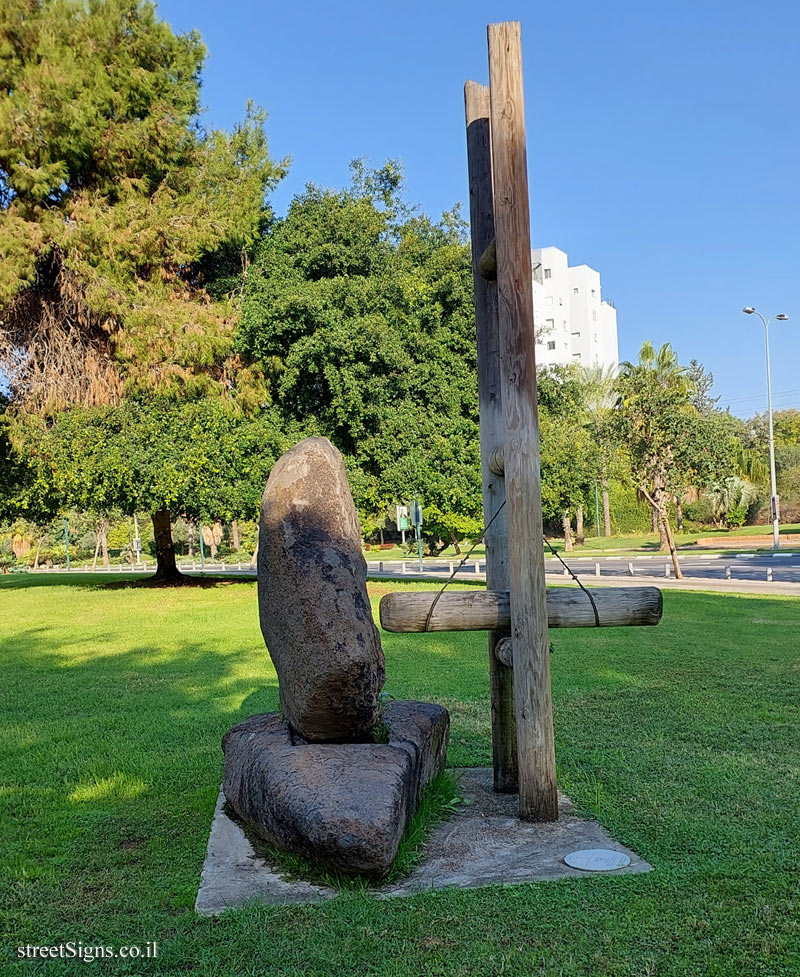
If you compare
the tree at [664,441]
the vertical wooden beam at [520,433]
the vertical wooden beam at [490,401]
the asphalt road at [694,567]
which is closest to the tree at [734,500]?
the asphalt road at [694,567]

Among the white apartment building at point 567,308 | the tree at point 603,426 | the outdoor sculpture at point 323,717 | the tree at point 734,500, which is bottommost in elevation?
the outdoor sculpture at point 323,717

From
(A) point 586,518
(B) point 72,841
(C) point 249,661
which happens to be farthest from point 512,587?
(A) point 586,518

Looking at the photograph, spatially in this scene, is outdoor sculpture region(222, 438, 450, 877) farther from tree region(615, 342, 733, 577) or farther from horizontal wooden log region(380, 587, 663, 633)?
tree region(615, 342, 733, 577)

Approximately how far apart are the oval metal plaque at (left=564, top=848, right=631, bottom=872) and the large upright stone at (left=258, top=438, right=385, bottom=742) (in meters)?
1.27

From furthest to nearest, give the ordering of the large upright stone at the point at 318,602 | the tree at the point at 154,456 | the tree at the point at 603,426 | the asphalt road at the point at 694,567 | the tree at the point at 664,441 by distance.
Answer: the asphalt road at the point at 694,567, the tree at the point at 603,426, the tree at the point at 664,441, the tree at the point at 154,456, the large upright stone at the point at 318,602

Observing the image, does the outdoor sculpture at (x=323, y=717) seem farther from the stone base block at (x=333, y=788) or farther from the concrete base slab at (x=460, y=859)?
the concrete base slab at (x=460, y=859)

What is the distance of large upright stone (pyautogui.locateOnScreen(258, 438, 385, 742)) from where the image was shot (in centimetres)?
466

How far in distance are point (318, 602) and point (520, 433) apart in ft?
4.73

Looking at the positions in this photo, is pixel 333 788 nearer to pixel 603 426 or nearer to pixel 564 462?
pixel 603 426

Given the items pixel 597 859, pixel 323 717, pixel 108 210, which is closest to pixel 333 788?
pixel 323 717

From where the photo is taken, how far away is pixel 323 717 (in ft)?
15.4

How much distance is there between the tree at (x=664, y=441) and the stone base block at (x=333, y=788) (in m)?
18.6

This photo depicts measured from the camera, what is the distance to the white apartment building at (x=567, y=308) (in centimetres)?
7750

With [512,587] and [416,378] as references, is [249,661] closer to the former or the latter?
[512,587]
